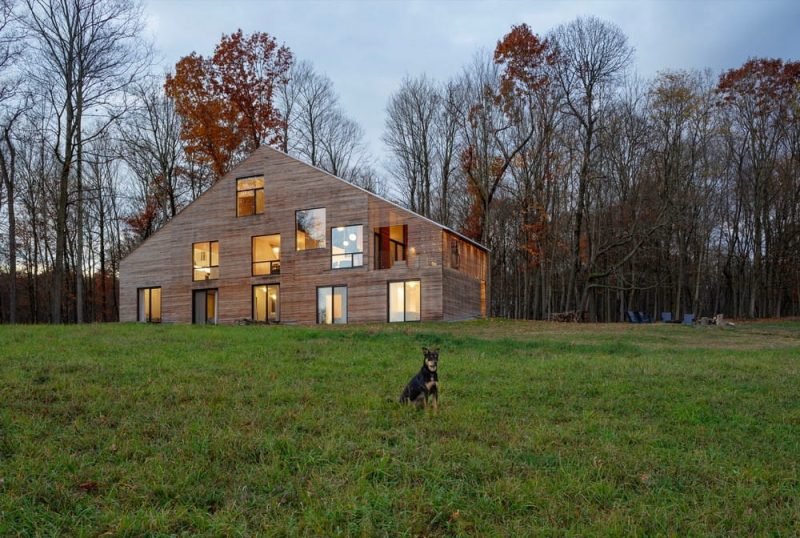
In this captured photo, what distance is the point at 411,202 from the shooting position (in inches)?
1532

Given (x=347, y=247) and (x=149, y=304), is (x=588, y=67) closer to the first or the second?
(x=347, y=247)

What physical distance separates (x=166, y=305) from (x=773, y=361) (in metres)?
25.9

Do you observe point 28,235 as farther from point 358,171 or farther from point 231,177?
point 358,171

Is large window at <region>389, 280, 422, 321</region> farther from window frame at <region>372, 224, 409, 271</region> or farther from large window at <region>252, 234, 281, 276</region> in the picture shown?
large window at <region>252, 234, 281, 276</region>

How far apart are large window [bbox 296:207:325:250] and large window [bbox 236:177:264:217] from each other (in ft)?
7.38

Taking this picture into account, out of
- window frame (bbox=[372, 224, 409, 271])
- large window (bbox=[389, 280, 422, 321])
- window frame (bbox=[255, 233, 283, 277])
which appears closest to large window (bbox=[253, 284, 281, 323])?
window frame (bbox=[255, 233, 283, 277])

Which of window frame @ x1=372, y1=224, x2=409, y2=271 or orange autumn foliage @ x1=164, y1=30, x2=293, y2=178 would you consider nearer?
window frame @ x1=372, y1=224, x2=409, y2=271

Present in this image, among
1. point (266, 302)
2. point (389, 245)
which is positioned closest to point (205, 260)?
point (266, 302)

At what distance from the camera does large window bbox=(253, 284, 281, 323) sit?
92.1 feet

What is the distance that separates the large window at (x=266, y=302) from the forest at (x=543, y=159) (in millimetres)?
9278

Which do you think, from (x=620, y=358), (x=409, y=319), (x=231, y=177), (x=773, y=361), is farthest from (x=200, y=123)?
A: (x=773, y=361)

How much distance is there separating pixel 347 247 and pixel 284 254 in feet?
10.3

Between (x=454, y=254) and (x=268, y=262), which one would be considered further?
(x=268, y=262)

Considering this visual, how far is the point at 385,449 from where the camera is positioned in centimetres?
565
